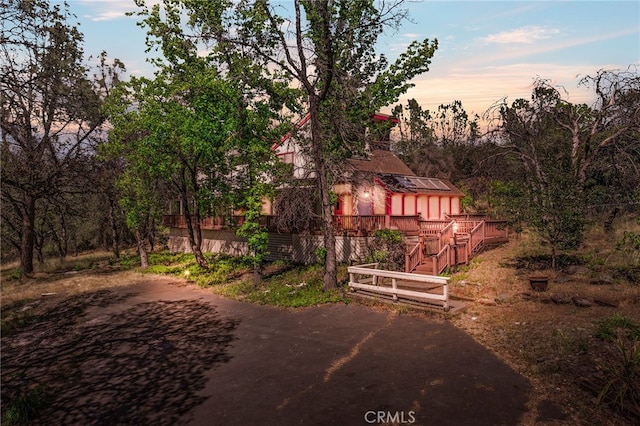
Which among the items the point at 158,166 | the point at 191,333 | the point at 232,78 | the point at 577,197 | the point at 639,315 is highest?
the point at 232,78

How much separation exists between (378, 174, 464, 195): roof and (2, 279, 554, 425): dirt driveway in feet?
44.9

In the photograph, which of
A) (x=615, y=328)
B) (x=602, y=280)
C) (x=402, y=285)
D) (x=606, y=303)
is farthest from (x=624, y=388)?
Result: (x=402, y=285)

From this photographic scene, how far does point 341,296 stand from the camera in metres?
15.3

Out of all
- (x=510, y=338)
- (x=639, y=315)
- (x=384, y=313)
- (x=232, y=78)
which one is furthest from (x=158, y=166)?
(x=639, y=315)

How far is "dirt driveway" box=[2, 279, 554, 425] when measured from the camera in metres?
6.81

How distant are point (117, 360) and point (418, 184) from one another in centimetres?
2435

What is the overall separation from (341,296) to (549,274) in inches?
354

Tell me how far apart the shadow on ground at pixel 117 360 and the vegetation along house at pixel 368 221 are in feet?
25.3

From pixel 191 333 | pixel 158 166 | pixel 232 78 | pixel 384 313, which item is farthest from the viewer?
pixel 158 166

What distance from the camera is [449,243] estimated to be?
720 inches

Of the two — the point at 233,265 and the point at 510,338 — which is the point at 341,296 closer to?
the point at 510,338

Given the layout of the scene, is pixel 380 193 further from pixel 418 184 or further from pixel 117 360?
pixel 117 360

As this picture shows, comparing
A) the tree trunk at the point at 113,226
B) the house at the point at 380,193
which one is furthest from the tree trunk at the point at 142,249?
the house at the point at 380,193

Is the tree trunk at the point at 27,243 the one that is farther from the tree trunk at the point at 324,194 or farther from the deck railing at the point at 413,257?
the deck railing at the point at 413,257
